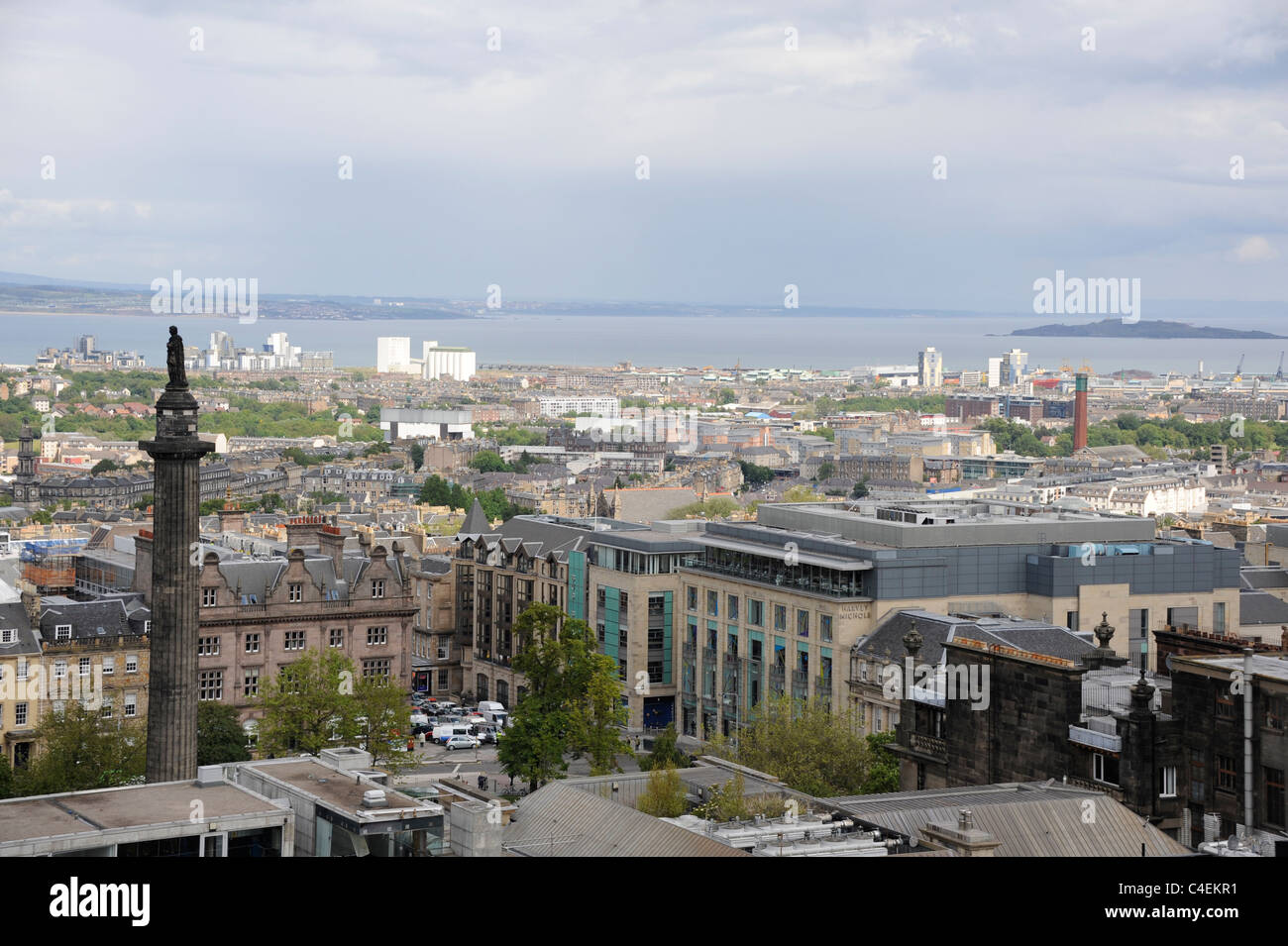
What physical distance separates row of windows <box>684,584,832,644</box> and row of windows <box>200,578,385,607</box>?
1100 centimetres

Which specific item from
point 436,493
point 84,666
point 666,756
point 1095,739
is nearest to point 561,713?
point 666,756

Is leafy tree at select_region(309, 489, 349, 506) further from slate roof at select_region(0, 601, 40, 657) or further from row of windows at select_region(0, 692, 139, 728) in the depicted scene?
row of windows at select_region(0, 692, 139, 728)

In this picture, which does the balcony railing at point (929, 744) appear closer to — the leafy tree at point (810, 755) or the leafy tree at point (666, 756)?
the leafy tree at point (810, 755)

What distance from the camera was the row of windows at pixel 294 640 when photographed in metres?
59.2

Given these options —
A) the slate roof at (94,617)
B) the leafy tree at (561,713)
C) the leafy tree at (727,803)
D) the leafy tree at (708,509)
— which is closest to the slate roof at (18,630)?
the slate roof at (94,617)

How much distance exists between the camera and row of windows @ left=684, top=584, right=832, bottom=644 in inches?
2093

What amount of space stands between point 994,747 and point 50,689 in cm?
3003

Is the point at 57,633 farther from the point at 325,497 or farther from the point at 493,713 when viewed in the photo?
the point at 325,497

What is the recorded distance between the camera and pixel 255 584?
61.1 meters

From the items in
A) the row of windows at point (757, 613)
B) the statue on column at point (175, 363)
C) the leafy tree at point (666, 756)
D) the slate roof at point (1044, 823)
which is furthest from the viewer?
the row of windows at point (757, 613)

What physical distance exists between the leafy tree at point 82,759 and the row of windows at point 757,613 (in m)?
19.7

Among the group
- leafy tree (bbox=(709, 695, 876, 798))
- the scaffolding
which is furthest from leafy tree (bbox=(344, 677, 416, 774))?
the scaffolding
